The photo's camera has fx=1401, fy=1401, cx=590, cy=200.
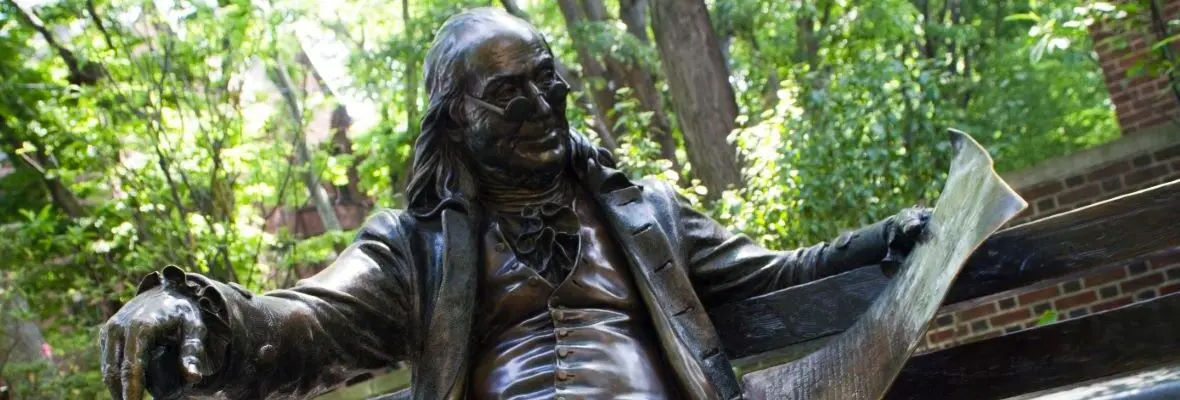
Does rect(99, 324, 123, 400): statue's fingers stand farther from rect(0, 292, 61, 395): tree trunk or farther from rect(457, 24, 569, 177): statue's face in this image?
rect(0, 292, 61, 395): tree trunk

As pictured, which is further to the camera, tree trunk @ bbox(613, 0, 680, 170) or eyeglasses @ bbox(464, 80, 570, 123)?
tree trunk @ bbox(613, 0, 680, 170)

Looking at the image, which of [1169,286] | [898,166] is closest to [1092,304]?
[1169,286]

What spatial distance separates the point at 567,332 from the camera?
3.18 m

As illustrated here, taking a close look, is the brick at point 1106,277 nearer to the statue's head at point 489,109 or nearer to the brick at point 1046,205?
the brick at point 1046,205

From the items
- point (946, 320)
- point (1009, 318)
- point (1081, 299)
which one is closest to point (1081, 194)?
point (1081, 299)

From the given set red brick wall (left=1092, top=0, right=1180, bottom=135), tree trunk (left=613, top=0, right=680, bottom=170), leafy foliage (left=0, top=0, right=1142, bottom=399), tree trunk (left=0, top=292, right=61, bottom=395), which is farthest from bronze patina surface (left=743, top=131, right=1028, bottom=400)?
tree trunk (left=0, top=292, right=61, bottom=395)

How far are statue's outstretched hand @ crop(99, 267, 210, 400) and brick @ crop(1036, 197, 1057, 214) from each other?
714 cm

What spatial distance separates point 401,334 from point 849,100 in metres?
5.21

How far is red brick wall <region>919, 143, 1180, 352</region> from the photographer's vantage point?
8.34 metres

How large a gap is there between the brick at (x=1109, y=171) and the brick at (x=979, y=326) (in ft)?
3.62

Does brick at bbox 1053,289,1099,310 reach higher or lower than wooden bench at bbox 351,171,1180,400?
lower

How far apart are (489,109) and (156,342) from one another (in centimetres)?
103

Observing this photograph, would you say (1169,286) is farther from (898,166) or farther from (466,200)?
(466,200)

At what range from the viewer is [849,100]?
318 inches
